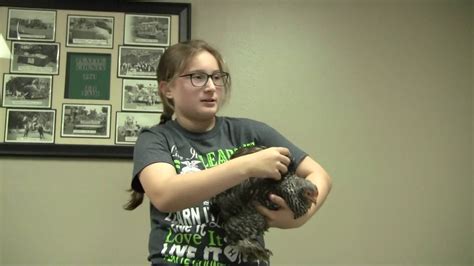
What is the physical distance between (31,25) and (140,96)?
553mm

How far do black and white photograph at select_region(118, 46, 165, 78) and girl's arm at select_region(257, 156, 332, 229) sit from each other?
0.99 metres

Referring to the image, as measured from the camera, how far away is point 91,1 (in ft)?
6.03

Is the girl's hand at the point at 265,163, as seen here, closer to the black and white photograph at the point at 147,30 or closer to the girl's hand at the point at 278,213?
the girl's hand at the point at 278,213

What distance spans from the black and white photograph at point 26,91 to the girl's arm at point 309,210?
1208 millimetres

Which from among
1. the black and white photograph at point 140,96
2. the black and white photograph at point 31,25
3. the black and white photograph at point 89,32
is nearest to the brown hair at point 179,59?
the black and white photograph at point 140,96

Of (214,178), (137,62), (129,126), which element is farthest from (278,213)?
(137,62)

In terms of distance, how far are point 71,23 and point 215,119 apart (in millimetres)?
1065

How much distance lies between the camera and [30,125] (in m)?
1.76

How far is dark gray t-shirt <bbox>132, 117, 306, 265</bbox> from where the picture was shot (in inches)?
35.9

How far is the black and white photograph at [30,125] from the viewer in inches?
68.8

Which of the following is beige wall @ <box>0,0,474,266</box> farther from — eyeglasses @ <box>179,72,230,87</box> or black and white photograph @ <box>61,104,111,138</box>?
eyeglasses @ <box>179,72,230,87</box>


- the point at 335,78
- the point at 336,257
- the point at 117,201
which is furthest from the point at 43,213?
the point at 335,78

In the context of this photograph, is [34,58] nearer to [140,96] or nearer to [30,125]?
[30,125]

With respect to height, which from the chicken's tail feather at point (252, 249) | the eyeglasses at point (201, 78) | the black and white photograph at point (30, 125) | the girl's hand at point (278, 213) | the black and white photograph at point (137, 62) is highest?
the black and white photograph at point (137, 62)
